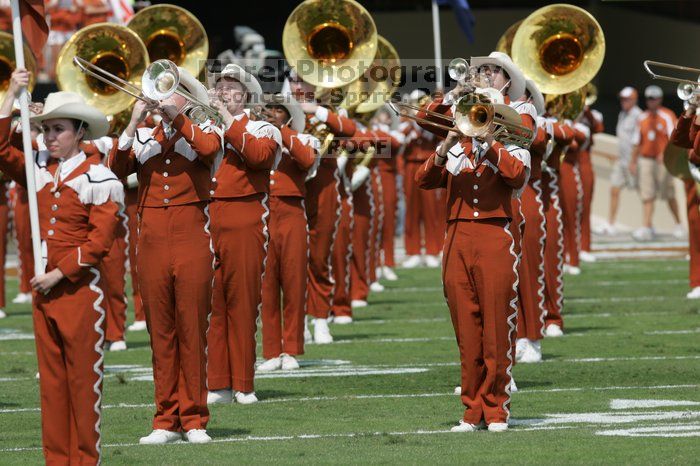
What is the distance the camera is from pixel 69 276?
823 centimetres

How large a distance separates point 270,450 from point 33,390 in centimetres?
330

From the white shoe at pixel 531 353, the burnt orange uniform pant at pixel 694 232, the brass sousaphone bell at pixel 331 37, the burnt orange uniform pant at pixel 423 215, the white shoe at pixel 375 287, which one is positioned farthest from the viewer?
the burnt orange uniform pant at pixel 423 215

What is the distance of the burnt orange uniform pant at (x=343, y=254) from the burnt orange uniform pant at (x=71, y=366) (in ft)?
25.1

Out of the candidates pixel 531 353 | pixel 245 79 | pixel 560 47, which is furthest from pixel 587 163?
pixel 245 79

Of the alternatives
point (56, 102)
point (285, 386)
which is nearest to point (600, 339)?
point (285, 386)

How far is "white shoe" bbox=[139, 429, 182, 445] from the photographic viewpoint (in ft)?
31.5

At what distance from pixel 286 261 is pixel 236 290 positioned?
168 cm

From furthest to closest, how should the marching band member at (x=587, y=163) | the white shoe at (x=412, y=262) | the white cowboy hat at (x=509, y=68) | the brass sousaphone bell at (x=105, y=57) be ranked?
the white shoe at (x=412, y=262), the marching band member at (x=587, y=163), the brass sousaphone bell at (x=105, y=57), the white cowboy hat at (x=509, y=68)

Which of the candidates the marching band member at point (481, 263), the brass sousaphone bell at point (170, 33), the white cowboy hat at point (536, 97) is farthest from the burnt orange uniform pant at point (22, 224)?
the marching band member at point (481, 263)

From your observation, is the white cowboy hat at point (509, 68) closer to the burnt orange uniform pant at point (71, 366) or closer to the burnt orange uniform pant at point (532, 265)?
the burnt orange uniform pant at point (532, 265)

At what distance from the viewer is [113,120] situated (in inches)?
529

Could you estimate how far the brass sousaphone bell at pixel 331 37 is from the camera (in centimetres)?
1512

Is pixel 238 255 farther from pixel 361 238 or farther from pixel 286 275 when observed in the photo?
pixel 361 238

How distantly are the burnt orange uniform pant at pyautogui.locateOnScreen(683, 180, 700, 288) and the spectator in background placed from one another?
31.2 ft
